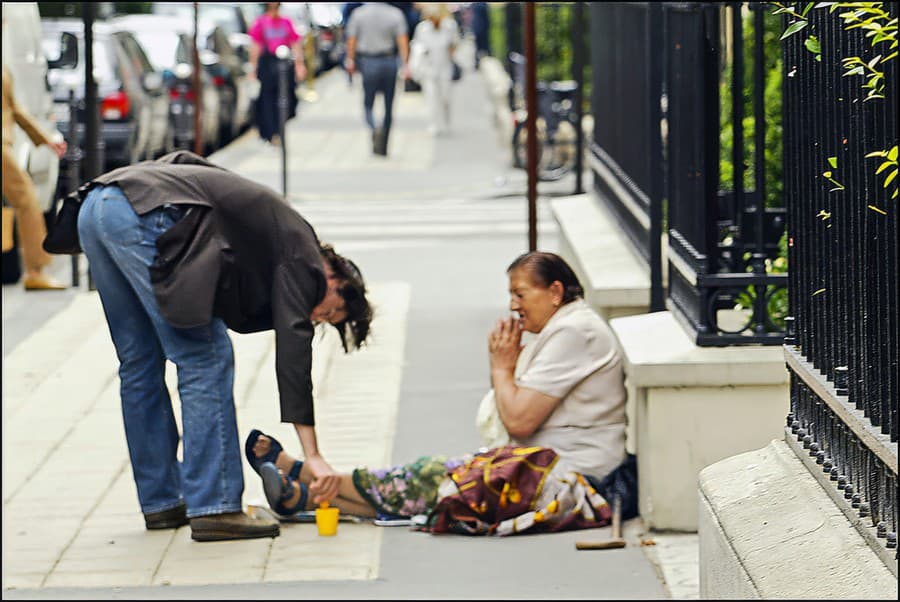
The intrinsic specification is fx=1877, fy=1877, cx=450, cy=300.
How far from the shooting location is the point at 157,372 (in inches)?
246

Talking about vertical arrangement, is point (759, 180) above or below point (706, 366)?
above

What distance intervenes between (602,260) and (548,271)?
199 centimetres

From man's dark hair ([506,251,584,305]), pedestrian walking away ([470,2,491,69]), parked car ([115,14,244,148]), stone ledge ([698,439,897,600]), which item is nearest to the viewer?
stone ledge ([698,439,897,600])

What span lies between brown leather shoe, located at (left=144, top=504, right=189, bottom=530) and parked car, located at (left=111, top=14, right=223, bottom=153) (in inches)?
533

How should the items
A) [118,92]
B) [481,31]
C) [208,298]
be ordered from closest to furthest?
[208,298] < [118,92] < [481,31]

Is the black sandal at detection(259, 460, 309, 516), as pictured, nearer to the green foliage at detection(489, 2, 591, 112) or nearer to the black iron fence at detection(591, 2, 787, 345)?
the black iron fence at detection(591, 2, 787, 345)

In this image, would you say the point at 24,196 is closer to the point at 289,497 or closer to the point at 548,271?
the point at 289,497

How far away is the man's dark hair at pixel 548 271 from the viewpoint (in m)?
6.41

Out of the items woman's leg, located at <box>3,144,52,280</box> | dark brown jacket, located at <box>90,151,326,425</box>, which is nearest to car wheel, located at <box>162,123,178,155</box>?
woman's leg, located at <box>3,144,52,280</box>

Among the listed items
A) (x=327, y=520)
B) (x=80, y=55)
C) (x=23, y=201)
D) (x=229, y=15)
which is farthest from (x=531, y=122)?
(x=229, y=15)

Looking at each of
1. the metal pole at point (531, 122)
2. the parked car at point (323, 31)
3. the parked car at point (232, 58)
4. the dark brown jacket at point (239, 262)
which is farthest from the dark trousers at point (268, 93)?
the dark brown jacket at point (239, 262)

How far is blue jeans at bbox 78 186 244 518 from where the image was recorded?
5.88 meters

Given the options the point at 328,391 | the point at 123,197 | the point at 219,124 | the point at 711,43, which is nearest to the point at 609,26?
the point at 328,391

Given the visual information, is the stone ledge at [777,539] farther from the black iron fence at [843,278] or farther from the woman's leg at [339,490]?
the woman's leg at [339,490]
